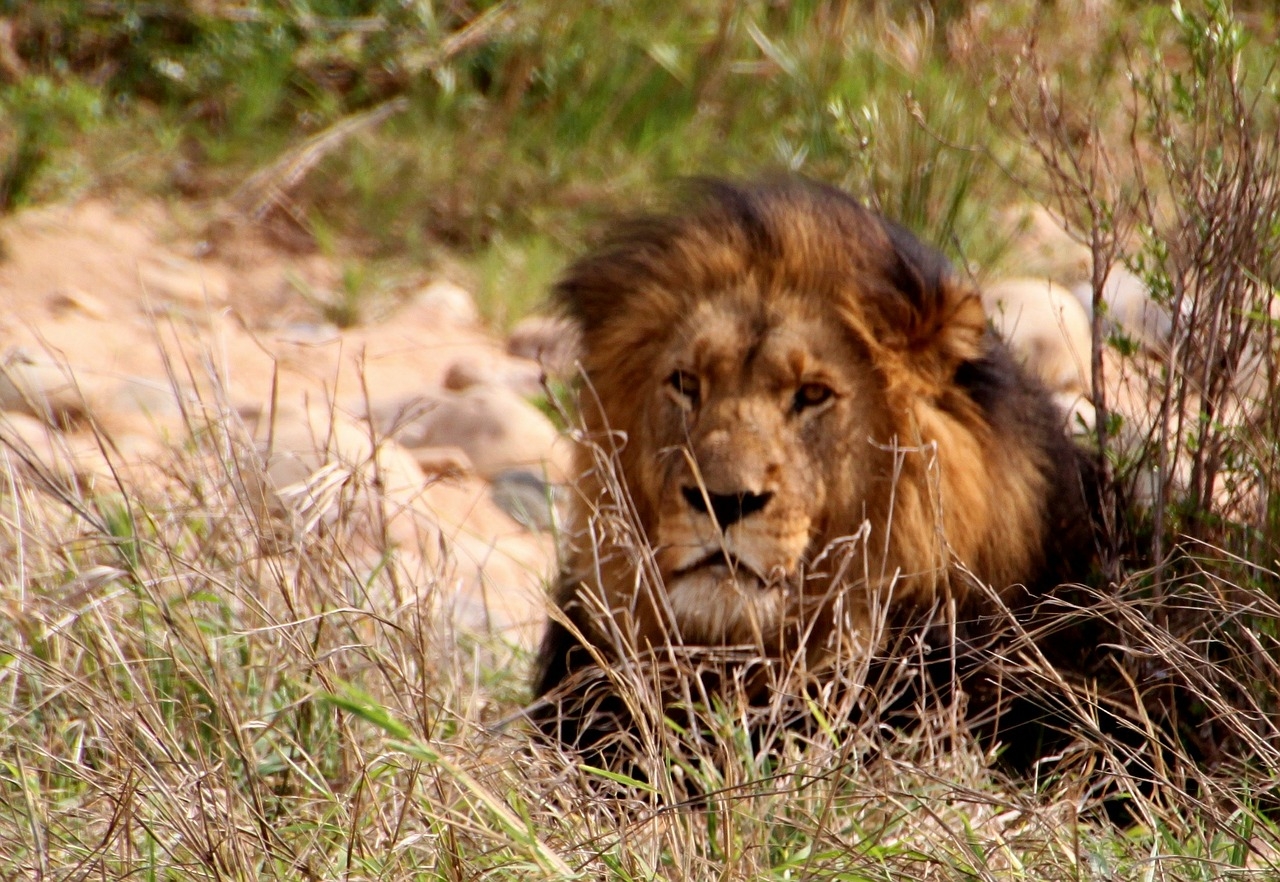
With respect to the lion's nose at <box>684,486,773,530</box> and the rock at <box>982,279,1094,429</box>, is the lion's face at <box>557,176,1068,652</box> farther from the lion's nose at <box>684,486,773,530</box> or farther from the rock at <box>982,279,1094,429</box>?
the rock at <box>982,279,1094,429</box>

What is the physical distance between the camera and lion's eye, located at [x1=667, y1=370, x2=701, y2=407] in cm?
330

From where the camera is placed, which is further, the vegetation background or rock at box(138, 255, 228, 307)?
rock at box(138, 255, 228, 307)

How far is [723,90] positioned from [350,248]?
2.20 meters

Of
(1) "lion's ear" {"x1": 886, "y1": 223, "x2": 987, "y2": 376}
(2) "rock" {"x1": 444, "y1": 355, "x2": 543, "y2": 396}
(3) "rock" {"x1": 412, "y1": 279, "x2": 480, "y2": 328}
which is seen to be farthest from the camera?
(3) "rock" {"x1": 412, "y1": 279, "x2": 480, "y2": 328}

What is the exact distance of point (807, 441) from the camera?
3.20 metres

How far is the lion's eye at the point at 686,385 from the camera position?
10.8ft

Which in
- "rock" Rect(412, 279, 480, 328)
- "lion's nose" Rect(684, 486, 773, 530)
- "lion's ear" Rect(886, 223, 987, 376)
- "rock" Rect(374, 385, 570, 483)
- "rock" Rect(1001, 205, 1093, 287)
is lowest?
"rock" Rect(374, 385, 570, 483)

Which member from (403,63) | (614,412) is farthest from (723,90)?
(614,412)

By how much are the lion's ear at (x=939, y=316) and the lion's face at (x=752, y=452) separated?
12cm

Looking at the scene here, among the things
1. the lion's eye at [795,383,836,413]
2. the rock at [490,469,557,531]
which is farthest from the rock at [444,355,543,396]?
the lion's eye at [795,383,836,413]

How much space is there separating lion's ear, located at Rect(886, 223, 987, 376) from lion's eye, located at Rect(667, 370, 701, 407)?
433 millimetres

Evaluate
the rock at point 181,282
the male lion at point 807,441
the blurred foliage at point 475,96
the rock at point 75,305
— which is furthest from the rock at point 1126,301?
the rock at point 75,305

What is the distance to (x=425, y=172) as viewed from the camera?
800cm

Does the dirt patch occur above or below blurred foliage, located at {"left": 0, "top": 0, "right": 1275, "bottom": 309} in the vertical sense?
below
